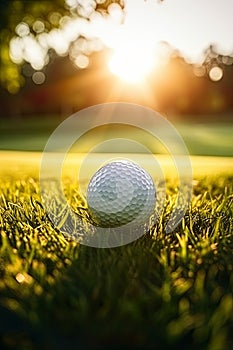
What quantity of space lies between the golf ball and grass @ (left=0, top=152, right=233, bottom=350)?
0.18 metres

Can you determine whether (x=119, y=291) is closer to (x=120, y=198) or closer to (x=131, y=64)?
(x=120, y=198)

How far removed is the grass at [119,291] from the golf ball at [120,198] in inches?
6.9

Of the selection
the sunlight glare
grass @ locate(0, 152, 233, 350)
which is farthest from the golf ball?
the sunlight glare

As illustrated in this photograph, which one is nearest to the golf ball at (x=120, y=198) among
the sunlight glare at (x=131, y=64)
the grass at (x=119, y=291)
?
the grass at (x=119, y=291)

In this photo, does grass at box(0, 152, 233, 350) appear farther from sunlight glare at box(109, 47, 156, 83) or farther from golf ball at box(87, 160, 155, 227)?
sunlight glare at box(109, 47, 156, 83)

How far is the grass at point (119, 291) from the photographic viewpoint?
1.81 metres

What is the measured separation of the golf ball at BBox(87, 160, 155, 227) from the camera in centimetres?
331

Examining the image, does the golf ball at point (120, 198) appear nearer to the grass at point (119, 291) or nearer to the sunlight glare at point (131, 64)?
the grass at point (119, 291)

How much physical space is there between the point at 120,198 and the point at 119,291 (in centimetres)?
119

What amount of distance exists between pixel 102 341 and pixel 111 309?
0.63 feet

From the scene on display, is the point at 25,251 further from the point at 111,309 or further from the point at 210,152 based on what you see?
the point at 210,152

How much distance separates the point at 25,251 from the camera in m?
2.75

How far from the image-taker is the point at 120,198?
11.0 feet

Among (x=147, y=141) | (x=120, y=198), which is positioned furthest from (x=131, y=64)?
(x=120, y=198)
